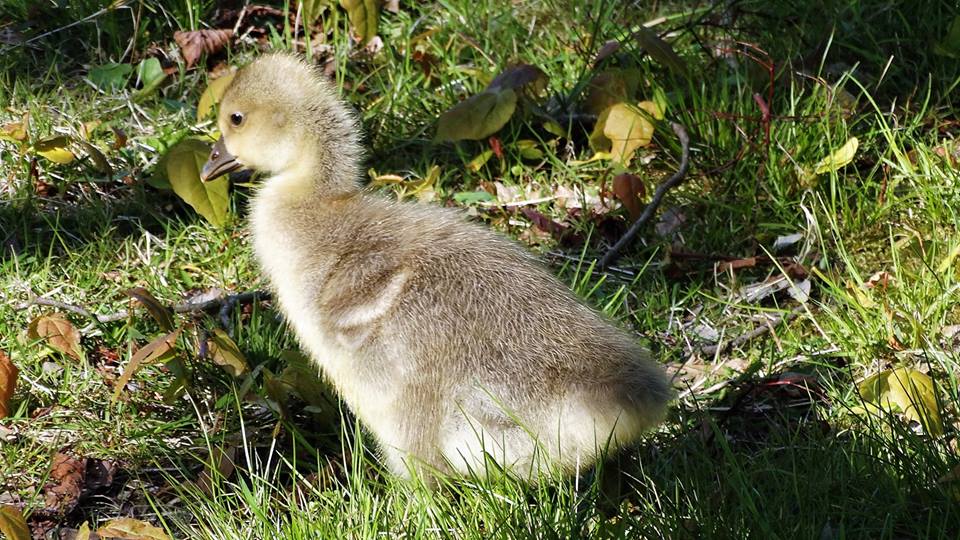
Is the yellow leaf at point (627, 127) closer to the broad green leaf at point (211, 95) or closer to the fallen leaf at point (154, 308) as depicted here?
the broad green leaf at point (211, 95)

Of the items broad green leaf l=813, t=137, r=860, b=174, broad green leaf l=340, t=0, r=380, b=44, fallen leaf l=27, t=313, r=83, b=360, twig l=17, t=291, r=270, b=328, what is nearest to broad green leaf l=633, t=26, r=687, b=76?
broad green leaf l=813, t=137, r=860, b=174

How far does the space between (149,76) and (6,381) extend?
1.75 m

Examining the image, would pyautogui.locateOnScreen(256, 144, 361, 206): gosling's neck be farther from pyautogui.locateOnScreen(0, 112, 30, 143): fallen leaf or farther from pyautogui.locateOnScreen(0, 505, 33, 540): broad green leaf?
pyautogui.locateOnScreen(0, 112, 30, 143): fallen leaf

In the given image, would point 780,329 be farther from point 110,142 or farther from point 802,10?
point 110,142

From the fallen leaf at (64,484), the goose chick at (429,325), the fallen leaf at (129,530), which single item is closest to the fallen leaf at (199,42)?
the goose chick at (429,325)

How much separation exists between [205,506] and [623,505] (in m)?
1.13

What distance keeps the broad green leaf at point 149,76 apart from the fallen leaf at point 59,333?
138 centimetres

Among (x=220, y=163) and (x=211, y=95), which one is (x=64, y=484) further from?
(x=211, y=95)

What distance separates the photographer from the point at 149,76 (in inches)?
193

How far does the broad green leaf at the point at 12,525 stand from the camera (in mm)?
2986

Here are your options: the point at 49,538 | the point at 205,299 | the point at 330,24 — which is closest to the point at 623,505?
the point at 49,538

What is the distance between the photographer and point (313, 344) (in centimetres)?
327

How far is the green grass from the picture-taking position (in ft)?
9.75

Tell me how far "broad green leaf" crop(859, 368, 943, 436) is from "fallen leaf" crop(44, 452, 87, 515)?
2139mm
